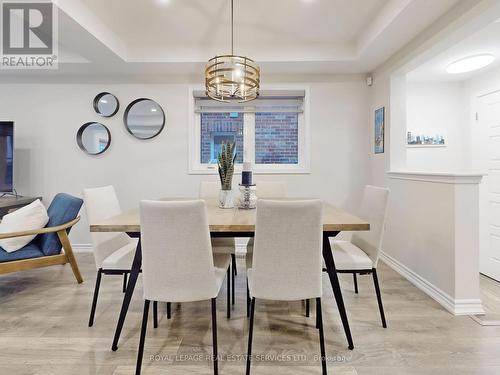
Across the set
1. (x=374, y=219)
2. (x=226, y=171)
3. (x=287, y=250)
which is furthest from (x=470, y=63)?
(x=287, y=250)

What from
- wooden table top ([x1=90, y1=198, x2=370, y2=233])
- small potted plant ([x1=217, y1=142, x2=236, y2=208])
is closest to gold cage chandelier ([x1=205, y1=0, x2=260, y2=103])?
small potted plant ([x1=217, y1=142, x2=236, y2=208])

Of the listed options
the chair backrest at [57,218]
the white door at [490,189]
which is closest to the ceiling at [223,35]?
the white door at [490,189]

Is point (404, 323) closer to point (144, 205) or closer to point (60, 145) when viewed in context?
point (144, 205)

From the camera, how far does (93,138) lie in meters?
3.65

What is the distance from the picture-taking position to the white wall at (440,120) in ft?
11.5

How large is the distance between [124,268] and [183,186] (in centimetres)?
188

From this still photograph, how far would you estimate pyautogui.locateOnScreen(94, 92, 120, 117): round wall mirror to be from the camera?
3.59m

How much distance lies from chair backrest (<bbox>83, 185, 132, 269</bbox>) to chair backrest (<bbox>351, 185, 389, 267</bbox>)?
6.40ft

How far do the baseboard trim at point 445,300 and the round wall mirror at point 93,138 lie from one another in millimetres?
3881

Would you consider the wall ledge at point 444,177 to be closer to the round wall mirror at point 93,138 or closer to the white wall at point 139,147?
the white wall at point 139,147

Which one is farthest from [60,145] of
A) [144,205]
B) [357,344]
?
[357,344]

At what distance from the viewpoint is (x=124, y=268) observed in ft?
6.15

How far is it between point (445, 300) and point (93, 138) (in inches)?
168

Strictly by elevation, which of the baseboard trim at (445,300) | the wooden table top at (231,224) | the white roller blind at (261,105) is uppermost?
the white roller blind at (261,105)
